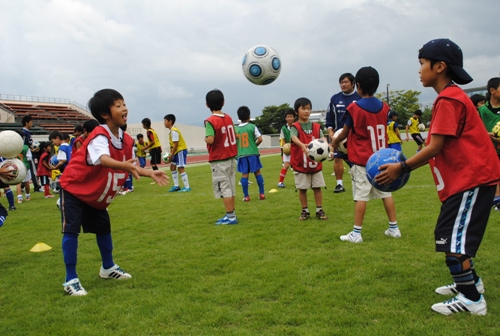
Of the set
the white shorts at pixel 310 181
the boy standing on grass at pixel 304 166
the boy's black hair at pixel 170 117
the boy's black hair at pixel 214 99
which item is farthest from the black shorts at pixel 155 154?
the white shorts at pixel 310 181

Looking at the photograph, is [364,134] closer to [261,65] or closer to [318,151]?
[318,151]

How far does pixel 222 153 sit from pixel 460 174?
4.31m

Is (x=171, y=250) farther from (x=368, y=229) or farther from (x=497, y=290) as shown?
(x=497, y=290)

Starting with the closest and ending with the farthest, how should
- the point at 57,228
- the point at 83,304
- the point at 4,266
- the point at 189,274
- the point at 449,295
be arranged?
the point at 449,295 → the point at 83,304 → the point at 189,274 → the point at 4,266 → the point at 57,228

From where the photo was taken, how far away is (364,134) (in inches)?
201

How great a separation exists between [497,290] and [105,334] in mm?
3219

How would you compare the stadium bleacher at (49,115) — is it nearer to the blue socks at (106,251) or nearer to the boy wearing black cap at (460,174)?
the blue socks at (106,251)

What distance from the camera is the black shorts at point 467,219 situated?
2.97 metres

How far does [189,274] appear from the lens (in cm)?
434

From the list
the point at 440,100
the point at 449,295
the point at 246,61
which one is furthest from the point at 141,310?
the point at 246,61

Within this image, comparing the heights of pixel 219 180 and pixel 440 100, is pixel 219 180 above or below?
below

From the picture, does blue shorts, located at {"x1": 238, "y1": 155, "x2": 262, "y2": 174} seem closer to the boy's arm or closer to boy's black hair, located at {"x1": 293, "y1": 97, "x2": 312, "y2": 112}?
boy's black hair, located at {"x1": 293, "y1": 97, "x2": 312, "y2": 112}

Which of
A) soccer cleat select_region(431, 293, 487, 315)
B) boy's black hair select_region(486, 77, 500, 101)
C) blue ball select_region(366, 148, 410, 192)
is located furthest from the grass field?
boy's black hair select_region(486, 77, 500, 101)

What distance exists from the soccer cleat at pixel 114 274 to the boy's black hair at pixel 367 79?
3522 mm
